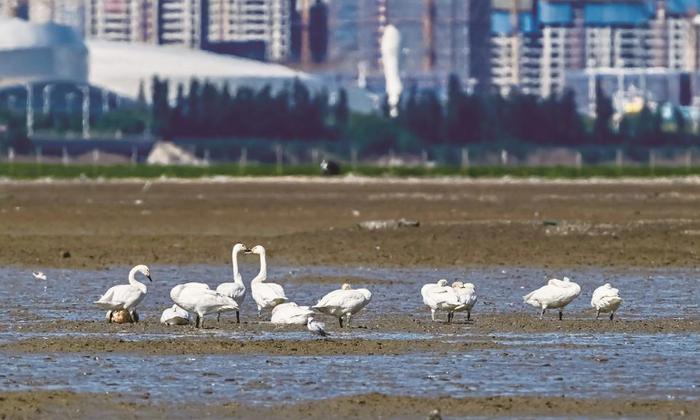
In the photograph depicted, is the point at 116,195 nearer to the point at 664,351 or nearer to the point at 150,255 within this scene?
the point at 150,255

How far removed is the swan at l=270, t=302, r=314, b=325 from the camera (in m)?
22.6

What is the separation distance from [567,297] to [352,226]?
2006cm

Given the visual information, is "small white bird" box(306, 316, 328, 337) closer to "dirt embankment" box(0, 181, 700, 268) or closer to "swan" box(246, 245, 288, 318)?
"swan" box(246, 245, 288, 318)

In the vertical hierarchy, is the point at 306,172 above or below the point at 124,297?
below

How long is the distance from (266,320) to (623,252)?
12.5 meters

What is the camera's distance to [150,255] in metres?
35.6

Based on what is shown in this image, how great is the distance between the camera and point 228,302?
72.9 ft

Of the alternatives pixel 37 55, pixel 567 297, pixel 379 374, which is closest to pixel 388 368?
pixel 379 374

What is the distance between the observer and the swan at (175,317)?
2317 cm

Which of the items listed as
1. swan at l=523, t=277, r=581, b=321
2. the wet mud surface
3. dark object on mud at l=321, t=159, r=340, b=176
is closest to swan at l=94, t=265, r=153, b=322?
the wet mud surface

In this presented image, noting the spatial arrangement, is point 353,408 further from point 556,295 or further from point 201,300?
point 556,295

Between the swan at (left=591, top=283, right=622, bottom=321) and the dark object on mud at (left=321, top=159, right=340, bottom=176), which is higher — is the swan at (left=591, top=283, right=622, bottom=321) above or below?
above

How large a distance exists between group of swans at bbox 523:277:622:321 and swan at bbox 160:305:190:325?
3.86 meters

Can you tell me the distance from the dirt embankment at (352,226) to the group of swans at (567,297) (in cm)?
952
